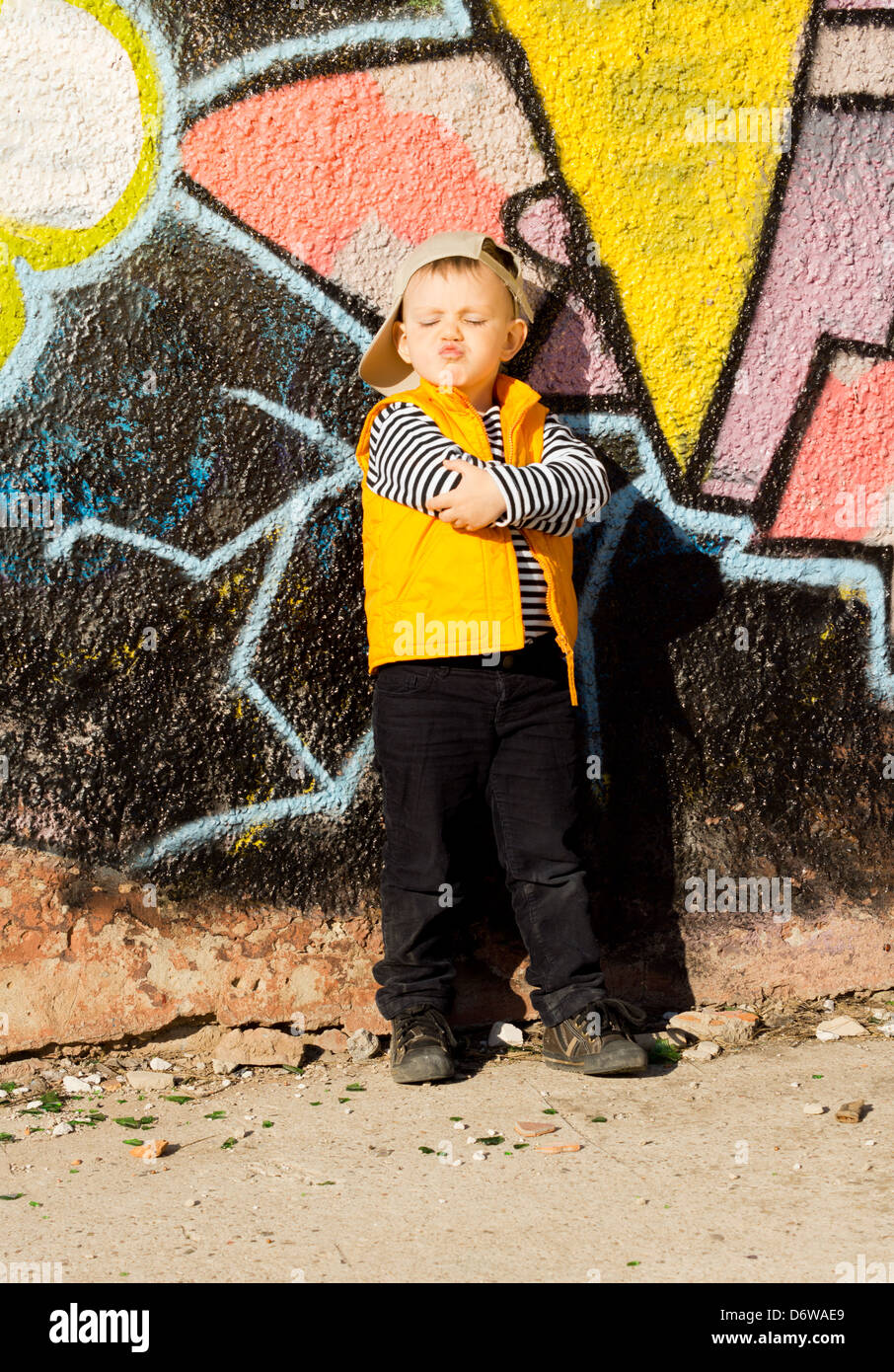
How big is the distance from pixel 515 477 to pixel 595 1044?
1.19 meters

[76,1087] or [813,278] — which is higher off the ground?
[813,278]

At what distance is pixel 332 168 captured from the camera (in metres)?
2.88

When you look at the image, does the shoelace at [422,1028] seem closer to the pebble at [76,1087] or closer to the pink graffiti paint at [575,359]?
the pebble at [76,1087]

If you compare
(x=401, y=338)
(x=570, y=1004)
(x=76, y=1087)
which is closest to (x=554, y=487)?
(x=401, y=338)

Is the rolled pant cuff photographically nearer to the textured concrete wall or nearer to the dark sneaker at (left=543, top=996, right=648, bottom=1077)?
the dark sneaker at (left=543, top=996, right=648, bottom=1077)

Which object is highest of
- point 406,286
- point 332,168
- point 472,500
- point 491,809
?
point 332,168

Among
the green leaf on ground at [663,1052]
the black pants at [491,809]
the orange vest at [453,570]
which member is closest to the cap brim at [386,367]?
the orange vest at [453,570]

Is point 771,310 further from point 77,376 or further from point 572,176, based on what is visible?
point 77,376

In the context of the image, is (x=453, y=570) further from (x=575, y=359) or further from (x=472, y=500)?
(x=575, y=359)

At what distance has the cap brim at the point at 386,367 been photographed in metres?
2.81

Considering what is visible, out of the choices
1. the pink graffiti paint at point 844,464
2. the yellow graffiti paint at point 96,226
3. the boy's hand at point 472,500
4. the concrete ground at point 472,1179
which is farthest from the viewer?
the pink graffiti paint at point 844,464

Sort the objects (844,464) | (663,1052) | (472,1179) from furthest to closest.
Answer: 1. (844,464)
2. (663,1052)
3. (472,1179)

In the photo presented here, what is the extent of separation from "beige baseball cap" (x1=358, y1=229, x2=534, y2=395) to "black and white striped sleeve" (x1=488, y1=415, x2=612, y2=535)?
335 millimetres

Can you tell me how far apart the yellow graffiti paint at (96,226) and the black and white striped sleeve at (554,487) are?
103cm
